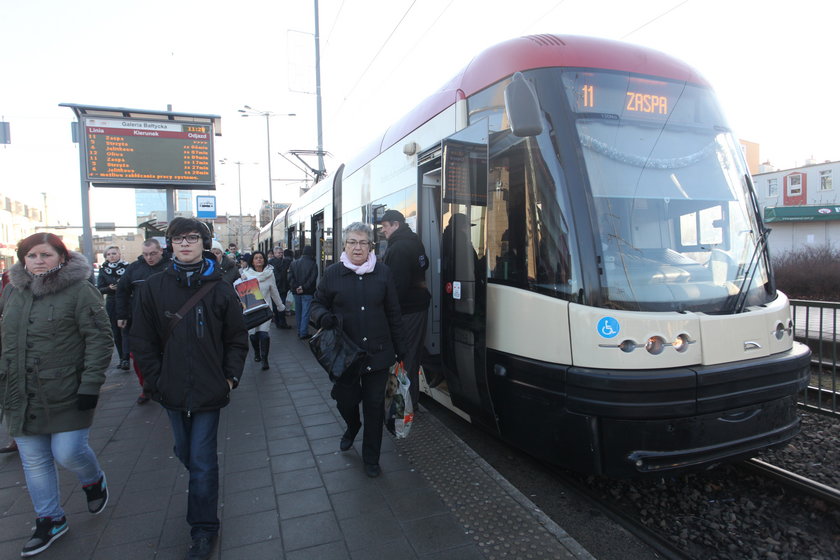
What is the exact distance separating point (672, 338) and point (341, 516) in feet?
7.41

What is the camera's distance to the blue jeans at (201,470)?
2.78 m

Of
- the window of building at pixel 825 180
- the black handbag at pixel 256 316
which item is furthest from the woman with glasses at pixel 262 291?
the window of building at pixel 825 180

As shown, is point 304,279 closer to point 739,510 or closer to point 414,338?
point 414,338

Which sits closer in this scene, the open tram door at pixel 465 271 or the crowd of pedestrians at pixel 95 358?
the crowd of pedestrians at pixel 95 358

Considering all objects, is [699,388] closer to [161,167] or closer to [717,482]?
[717,482]

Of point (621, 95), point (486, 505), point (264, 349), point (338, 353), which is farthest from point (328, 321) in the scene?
point (264, 349)

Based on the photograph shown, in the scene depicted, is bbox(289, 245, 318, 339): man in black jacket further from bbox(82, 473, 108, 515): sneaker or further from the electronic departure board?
bbox(82, 473, 108, 515): sneaker

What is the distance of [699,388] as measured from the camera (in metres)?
3.01

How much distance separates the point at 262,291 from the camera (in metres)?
7.54

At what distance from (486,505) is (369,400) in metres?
1.08

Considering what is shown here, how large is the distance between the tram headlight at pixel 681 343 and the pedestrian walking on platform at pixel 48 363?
3.28 metres

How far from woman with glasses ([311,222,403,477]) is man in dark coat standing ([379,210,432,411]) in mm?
725

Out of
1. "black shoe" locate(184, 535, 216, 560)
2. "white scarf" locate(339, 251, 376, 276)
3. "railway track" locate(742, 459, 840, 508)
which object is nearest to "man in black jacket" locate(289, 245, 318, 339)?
"white scarf" locate(339, 251, 376, 276)

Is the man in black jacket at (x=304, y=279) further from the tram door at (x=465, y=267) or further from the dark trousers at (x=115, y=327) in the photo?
the tram door at (x=465, y=267)
